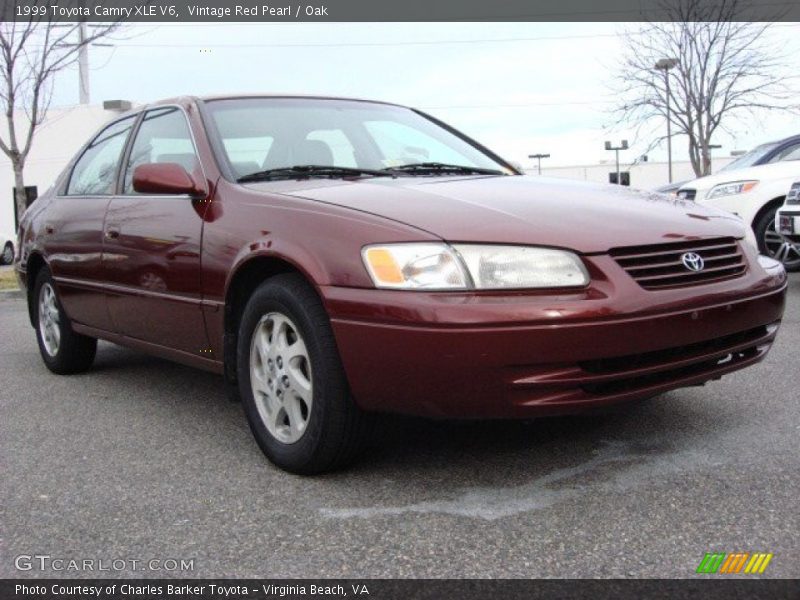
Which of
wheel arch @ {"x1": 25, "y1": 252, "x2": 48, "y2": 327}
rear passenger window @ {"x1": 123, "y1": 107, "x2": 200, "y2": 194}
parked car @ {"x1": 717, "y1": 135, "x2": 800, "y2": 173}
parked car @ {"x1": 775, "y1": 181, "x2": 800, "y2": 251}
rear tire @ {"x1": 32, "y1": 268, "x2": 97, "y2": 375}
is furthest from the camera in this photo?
parked car @ {"x1": 717, "y1": 135, "x2": 800, "y2": 173}

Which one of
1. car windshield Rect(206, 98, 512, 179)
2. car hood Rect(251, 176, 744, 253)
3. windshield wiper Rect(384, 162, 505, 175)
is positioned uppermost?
car windshield Rect(206, 98, 512, 179)

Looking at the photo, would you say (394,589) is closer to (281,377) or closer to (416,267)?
(416,267)

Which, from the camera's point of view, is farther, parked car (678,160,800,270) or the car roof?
parked car (678,160,800,270)

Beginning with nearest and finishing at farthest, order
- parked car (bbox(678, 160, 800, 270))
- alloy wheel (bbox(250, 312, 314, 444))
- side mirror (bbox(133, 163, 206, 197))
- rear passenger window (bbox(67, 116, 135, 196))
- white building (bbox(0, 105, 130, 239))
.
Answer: alloy wheel (bbox(250, 312, 314, 444)) → side mirror (bbox(133, 163, 206, 197)) → rear passenger window (bbox(67, 116, 135, 196)) → parked car (bbox(678, 160, 800, 270)) → white building (bbox(0, 105, 130, 239))

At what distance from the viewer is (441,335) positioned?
253 cm

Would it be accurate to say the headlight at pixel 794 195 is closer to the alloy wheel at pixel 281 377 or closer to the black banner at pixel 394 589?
the alloy wheel at pixel 281 377

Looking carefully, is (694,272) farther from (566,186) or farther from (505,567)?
(505,567)

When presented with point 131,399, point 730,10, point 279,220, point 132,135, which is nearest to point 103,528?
point 279,220

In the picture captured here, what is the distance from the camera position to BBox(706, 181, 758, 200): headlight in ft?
29.4

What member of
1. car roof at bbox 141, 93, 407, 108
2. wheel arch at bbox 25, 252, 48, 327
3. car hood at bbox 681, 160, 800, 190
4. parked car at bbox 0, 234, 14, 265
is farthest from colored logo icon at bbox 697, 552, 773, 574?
parked car at bbox 0, 234, 14, 265

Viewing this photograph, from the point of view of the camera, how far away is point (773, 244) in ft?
28.4

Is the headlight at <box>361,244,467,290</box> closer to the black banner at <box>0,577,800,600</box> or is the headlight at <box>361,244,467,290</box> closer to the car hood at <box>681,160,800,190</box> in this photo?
the black banner at <box>0,577,800,600</box>

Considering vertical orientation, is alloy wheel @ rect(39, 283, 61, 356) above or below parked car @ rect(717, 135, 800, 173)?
below

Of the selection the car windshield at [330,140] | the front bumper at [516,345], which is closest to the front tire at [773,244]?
the car windshield at [330,140]
